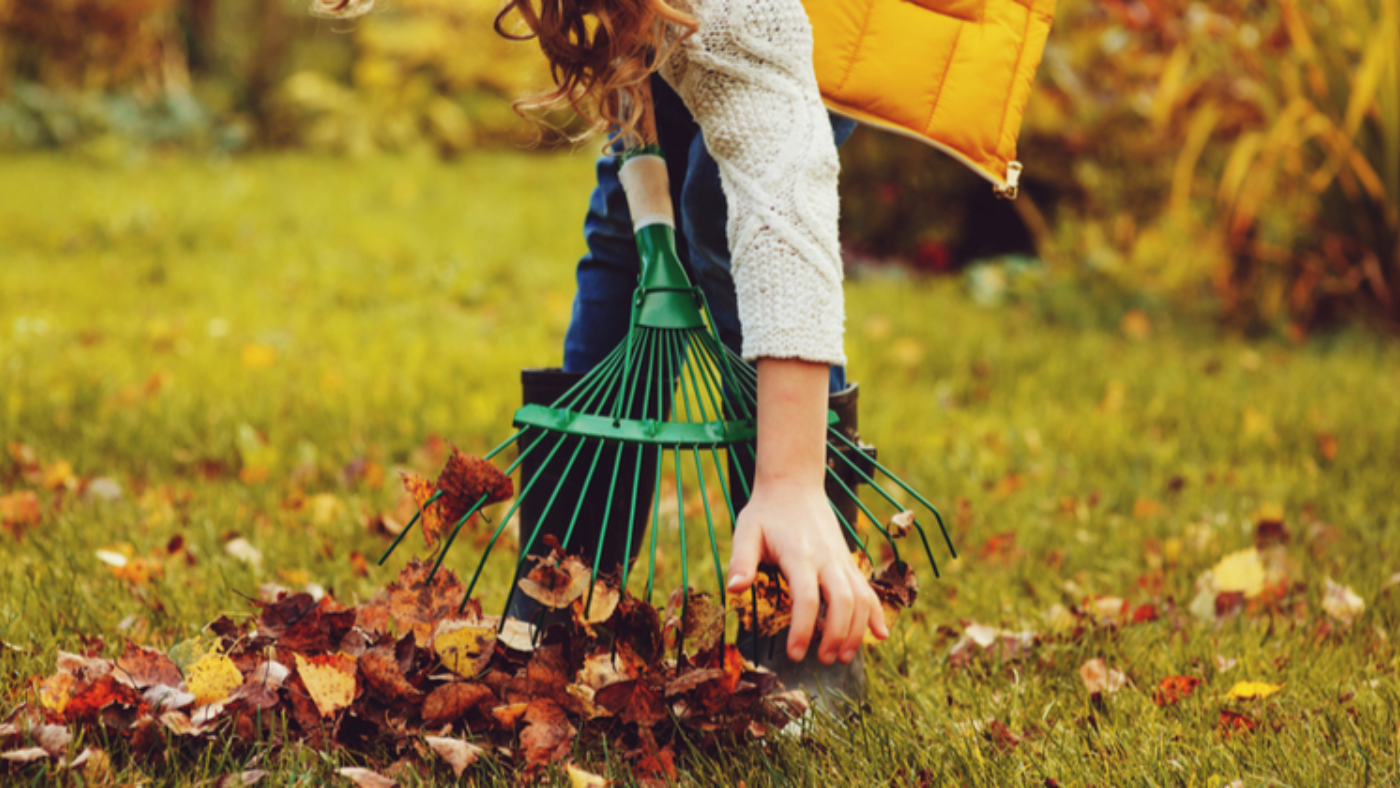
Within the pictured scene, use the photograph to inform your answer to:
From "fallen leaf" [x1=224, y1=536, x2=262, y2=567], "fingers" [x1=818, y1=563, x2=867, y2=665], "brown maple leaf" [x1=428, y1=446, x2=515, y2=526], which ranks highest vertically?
"fingers" [x1=818, y1=563, x2=867, y2=665]

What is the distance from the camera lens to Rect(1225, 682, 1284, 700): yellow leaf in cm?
141

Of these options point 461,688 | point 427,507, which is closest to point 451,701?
point 461,688

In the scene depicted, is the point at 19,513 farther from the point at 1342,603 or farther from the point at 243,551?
the point at 1342,603

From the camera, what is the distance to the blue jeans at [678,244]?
141cm

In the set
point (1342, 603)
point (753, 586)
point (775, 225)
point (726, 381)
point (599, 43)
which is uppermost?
point (599, 43)

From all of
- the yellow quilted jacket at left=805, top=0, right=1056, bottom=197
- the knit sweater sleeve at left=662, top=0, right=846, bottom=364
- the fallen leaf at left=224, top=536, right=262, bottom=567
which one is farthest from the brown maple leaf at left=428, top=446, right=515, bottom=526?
the fallen leaf at left=224, top=536, right=262, bottom=567

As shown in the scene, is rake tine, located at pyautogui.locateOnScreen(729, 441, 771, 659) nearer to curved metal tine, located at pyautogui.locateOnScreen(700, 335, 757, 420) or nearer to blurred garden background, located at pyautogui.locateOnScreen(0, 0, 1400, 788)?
curved metal tine, located at pyautogui.locateOnScreen(700, 335, 757, 420)

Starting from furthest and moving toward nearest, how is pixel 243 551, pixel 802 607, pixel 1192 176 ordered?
pixel 1192 176
pixel 243 551
pixel 802 607

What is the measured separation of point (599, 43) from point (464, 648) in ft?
2.48

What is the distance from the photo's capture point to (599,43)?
48.0 inches

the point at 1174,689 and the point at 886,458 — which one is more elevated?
the point at 1174,689

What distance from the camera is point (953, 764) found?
4.10 feet

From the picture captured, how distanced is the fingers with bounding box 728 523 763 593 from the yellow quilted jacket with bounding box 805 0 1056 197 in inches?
21.2

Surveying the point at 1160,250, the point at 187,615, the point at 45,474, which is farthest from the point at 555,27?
the point at 1160,250
